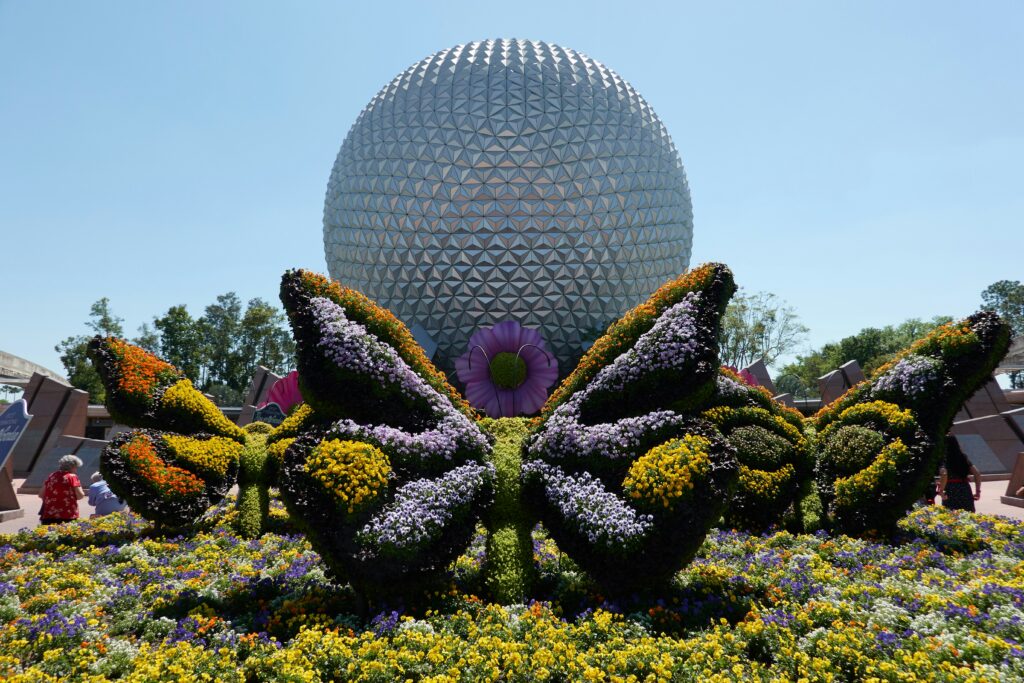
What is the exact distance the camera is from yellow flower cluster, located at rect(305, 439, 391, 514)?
5781mm

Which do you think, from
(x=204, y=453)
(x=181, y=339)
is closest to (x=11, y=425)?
(x=204, y=453)

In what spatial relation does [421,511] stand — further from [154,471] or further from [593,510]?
[154,471]

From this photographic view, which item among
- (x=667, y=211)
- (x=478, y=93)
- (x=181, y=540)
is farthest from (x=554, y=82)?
(x=181, y=540)

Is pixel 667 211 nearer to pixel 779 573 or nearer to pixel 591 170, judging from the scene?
pixel 591 170

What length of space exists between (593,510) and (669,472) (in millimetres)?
782

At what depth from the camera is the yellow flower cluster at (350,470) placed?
5781mm

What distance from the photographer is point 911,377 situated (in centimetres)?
859

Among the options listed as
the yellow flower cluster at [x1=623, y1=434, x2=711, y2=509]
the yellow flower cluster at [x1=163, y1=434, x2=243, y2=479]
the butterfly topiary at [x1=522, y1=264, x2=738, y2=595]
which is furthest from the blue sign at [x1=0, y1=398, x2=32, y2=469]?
the yellow flower cluster at [x1=623, y1=434, x2=711, y2=509]

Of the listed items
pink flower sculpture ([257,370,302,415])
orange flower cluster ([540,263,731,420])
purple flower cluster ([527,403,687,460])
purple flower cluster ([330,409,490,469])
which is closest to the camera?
purple flower cluster ([330,409,490,469])

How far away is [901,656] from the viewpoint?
180 inches

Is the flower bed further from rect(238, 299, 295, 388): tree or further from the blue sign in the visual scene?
rect(238, 299, 295, 388): tree

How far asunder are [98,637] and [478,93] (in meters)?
17.5

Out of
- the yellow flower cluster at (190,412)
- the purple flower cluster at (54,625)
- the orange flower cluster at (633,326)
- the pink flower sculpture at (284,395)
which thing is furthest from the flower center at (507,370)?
the purple flower cluster at (54,625)

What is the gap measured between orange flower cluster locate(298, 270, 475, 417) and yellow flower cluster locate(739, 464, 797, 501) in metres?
4.31
